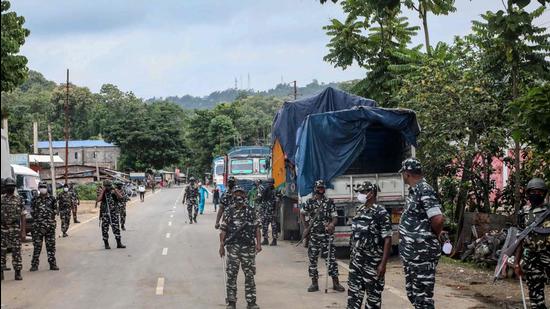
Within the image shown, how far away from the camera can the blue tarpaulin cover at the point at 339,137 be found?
15172 millimetres

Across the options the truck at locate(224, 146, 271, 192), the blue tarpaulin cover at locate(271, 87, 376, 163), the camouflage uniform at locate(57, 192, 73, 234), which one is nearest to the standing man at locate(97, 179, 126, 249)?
the blue tarpaulin cover at locate(271, 87, 376, 163)

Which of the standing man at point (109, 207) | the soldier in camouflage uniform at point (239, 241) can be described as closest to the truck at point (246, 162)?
the standing man at point (109, 207)

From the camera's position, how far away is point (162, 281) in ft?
40.5

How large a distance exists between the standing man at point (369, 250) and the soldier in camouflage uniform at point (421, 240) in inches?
22.6

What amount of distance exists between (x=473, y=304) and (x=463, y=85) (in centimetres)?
→ 745

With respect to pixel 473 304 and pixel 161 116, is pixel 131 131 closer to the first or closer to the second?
pixel 161 116

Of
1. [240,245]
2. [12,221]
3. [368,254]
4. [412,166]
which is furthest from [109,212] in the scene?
[412,166]

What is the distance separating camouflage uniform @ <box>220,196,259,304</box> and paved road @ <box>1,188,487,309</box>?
71cm

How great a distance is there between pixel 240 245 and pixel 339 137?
21.8 ft

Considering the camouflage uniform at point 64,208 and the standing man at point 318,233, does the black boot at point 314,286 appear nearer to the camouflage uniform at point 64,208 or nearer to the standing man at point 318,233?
the standing man at point 318,233

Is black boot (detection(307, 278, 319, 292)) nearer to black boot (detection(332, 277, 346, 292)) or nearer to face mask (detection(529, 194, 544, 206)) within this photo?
black boot (detection(332, 277, 346, 292))

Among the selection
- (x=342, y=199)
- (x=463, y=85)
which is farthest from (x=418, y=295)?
(x=463, y=85)

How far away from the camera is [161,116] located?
90.1 meters

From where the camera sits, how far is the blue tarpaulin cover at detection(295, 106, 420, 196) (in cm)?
1517
